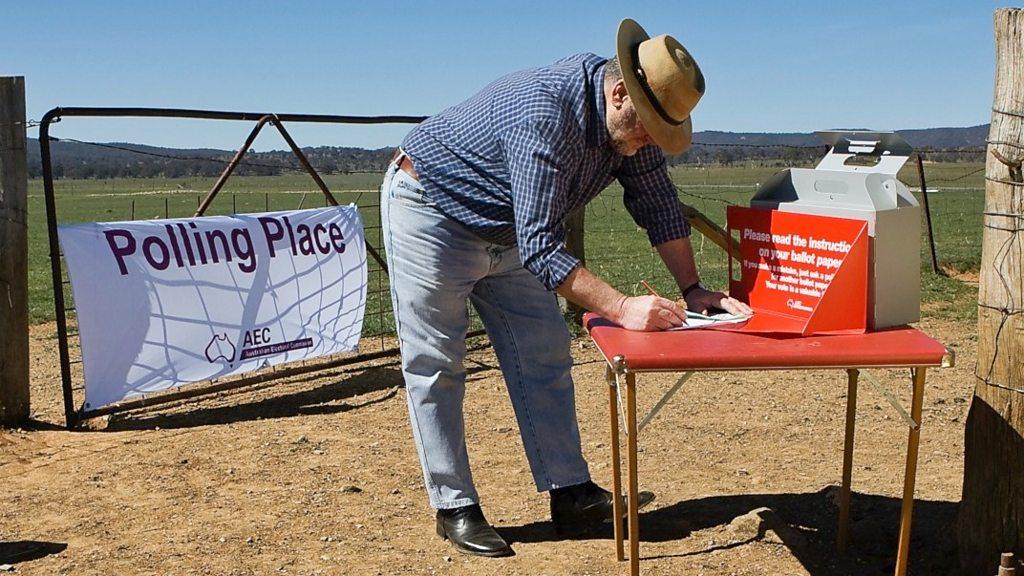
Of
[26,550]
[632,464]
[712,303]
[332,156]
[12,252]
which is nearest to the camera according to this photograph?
[632,464]

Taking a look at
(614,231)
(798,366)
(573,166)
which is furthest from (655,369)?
(614,231)

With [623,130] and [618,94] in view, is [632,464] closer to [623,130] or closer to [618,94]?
[623,130]

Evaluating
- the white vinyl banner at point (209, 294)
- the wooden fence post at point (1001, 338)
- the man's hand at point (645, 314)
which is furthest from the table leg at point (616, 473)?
the white vinyl banner at point (209, 294)

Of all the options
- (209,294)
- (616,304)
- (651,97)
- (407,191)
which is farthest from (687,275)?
(209,294)

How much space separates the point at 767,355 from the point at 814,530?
1.51 m

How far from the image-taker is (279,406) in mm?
6863

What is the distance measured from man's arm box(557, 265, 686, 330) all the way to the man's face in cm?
43

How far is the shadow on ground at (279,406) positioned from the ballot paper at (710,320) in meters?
3.43

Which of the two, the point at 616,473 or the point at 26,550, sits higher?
the point at 616,473

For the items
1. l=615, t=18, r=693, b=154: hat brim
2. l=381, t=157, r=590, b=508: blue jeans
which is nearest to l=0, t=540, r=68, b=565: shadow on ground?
l=381, t=157, r=590, b=508: blue jeans

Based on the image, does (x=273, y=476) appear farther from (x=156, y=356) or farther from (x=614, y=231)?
(x=614, y=231)

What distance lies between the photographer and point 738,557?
161 inches

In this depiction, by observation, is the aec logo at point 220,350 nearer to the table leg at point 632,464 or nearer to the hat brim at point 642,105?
the table leg at point 632,464

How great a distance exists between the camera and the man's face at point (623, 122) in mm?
3488
